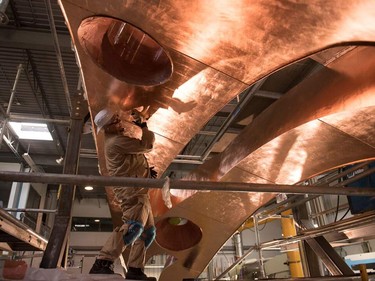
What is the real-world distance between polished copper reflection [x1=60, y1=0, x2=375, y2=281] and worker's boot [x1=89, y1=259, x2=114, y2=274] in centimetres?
138

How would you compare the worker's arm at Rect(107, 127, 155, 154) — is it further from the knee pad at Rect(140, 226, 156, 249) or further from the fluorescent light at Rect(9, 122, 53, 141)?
the fluorescent light at Rect(9, 122, 53, 141)

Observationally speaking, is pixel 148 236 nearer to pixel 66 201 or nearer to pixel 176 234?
pixel 66 201

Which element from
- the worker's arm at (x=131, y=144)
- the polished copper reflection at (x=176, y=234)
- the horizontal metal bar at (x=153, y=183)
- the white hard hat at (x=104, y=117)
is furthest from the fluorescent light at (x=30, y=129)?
the horizontal metal bar at (x=153, y=183)

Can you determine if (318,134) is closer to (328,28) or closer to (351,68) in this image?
(351,68)

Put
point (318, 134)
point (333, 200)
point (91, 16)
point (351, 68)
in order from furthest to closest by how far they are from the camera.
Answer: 1. point (333, 200)
2. point (318, 134)
3. point (351, 68)
4. point (91, 16)

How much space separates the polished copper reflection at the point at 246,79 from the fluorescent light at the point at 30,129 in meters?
4.13

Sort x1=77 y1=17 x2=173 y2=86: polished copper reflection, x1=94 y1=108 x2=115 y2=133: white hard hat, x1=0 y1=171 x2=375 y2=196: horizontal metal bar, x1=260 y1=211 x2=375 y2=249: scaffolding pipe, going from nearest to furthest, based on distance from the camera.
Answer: x1=0 y1=171 x2=375 y2=196: horizontal metal bar → x1=77 y1=17 x2=173 y2=86: polished copper reflection → x1=94 y1=108 x2=115 y2=133: white hard hat → x1=260 y1=211 x2=375 y2=249: scaffolding pipe

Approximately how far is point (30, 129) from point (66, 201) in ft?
16.7

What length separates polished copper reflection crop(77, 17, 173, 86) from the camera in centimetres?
276

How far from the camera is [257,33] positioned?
2324 millimetres

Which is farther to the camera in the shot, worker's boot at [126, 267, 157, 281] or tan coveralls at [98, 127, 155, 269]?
tan coveralls at [98, 127, 155, 269]

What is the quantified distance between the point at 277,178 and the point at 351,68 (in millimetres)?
1629

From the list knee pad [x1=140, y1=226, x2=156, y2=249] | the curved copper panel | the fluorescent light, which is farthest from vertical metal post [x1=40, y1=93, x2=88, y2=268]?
the fluorescent light

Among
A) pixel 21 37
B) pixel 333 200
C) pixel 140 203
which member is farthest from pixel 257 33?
pixel 333 200
